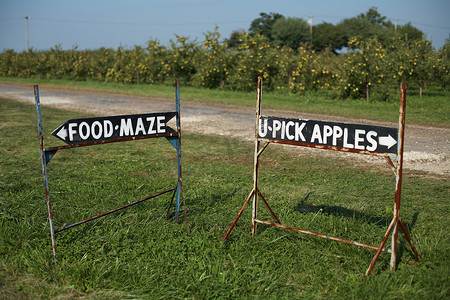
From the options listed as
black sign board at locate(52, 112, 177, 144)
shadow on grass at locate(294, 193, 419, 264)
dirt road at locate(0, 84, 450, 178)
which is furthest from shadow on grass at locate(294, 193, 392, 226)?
dirt road at locate(0, 84, 450, 178)

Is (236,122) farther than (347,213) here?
Yes

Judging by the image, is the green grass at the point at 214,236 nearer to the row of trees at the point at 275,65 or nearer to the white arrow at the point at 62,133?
the white arrow at the point at 62,133

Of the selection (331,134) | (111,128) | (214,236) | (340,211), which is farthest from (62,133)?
(340,211)

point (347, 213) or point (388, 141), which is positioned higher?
point (388, 141)

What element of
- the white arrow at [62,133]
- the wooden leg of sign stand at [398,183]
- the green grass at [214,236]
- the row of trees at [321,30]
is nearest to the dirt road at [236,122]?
the green grass at [214,236]

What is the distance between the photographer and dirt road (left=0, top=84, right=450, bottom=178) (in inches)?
308

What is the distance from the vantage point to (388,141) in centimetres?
347

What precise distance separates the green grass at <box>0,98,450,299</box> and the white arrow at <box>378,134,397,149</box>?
1054 millimetres

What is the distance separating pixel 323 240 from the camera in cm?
415

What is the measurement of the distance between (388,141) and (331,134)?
480mm

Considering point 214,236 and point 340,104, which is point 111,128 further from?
point 340,104

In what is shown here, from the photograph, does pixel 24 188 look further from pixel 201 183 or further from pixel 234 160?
pixel 234 160

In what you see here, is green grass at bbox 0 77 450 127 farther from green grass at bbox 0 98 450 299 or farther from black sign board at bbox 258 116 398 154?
black sign board at bbox 258 116 398 154

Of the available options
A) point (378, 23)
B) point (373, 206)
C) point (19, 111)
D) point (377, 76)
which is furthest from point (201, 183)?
point (378, 23)
